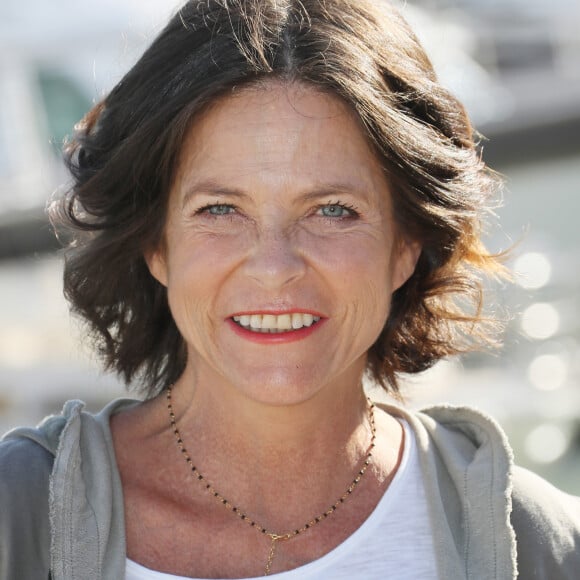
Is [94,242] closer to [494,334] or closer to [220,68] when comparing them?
[220,68]

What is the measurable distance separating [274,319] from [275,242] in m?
0.14

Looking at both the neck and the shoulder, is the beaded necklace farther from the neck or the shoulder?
the shoulder

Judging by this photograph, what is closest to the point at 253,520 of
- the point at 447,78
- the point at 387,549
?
the point at 387,549

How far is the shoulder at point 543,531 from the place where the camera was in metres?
2.04

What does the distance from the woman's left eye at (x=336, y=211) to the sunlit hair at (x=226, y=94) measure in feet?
0.39

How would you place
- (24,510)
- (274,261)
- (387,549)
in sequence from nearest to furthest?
(24,510), (274,261), (387,549)

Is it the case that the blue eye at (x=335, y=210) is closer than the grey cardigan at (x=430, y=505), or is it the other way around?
the grey cardigan at (x=430, y=505)

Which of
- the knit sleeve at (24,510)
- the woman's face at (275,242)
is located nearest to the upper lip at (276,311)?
the woman's face at (275,242)

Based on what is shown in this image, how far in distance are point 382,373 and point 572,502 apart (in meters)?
0.54

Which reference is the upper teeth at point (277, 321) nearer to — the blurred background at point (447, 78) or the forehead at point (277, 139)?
the forehead at point (277, 139)

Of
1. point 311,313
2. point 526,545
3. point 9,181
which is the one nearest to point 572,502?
point 526,545

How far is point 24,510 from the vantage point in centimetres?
180

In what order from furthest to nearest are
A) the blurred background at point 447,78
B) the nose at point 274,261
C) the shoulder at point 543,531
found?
the blurred background at point 447,78 → the shoulder at point 543,531 → the nose at point 274,261

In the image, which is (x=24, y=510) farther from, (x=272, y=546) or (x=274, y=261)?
(x=274, y=261)
